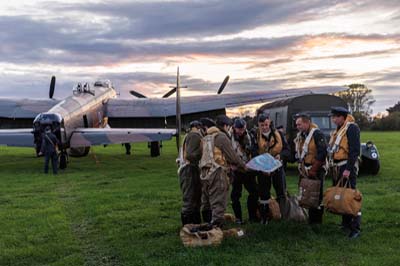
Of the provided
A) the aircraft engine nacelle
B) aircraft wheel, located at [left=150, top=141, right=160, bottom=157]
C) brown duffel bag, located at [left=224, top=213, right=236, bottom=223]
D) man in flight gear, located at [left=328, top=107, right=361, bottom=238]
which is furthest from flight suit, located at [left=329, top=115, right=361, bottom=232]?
aircraft wheel, located at [left=150, top=141, right=160, bottom=157]

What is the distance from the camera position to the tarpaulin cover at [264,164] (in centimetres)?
797

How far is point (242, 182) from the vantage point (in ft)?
28.3

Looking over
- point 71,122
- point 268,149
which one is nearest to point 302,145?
point 268,149

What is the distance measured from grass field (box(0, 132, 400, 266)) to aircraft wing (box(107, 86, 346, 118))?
14.3 meters

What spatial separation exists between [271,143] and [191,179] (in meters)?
1.51

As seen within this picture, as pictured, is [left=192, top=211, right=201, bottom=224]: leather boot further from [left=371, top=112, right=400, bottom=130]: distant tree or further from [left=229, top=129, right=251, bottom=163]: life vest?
[left=371, top=112, right=400, bottom=130]: distant tree

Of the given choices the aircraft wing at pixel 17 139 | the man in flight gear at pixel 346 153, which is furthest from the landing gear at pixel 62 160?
the man in flight gear at pixel 346 153

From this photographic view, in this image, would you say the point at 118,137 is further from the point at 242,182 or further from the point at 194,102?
the point at 242,182

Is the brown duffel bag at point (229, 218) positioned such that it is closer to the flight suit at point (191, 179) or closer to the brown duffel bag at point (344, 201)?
the flight suit at point (191, 179)

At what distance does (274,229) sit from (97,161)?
15354mm

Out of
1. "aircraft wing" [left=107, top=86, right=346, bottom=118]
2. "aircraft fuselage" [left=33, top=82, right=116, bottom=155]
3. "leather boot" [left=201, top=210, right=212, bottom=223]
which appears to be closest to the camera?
"leather boot" [left=201, top=210, right=212, bottom=223]

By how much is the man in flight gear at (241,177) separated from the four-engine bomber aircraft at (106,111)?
1024cm

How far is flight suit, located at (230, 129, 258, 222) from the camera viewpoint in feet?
28.1

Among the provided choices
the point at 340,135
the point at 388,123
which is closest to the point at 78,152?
the point at 340,135
